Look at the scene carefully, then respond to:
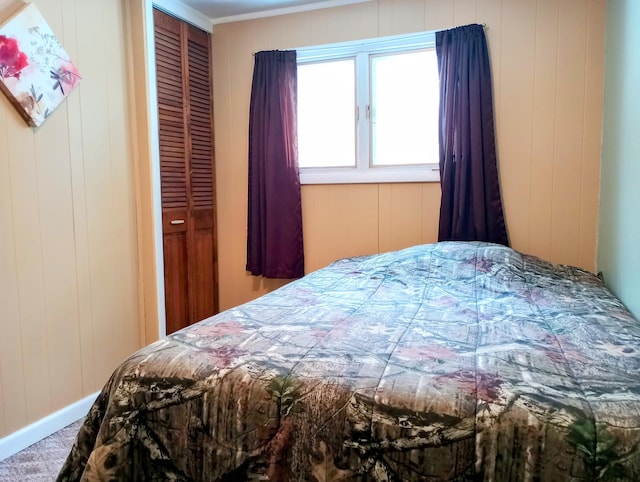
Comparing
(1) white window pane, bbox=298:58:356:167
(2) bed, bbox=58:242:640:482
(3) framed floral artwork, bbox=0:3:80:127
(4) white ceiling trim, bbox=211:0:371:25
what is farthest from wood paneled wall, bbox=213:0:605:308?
(3) framed floral artwork, bbox=0:3:80:127

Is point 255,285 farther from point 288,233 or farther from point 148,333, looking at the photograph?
point 148,333

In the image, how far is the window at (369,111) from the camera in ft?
9.89

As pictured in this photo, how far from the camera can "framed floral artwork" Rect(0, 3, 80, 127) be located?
2.02m

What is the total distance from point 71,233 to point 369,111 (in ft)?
6.04

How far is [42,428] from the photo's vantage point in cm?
221

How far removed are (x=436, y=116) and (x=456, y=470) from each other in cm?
235

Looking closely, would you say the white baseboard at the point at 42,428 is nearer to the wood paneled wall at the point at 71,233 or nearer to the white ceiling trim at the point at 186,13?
the wood paneled wall at the point at 71,233

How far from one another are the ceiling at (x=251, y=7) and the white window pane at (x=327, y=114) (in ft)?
1.13

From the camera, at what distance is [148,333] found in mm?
2859

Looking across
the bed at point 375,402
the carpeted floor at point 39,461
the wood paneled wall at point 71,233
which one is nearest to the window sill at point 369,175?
the wood paneled wall at point 71,233

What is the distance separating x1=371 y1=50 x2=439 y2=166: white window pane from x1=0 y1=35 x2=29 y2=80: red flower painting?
6.22 feet

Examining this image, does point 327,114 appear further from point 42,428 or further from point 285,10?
point 42,428

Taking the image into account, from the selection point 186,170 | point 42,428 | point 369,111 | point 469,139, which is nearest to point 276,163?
point 186,170

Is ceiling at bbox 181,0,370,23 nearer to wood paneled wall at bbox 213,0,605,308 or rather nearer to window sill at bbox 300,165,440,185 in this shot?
wood paneled wall at bbox 213,0,605,308
